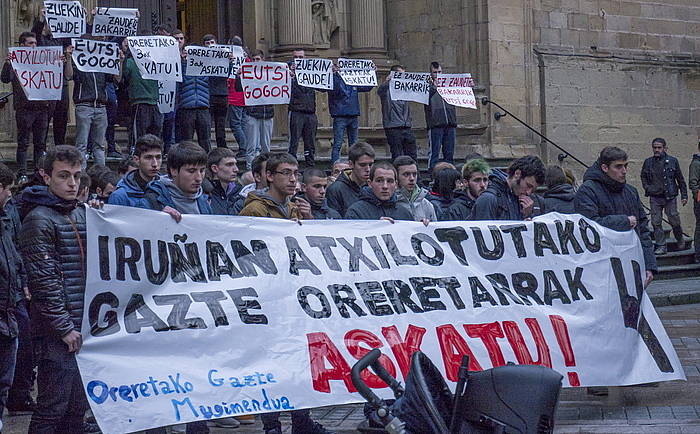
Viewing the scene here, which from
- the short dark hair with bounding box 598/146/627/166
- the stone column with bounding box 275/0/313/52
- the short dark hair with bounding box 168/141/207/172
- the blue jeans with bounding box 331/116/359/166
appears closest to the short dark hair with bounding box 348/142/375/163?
the short dark hair with bounding box 598/146/627/166

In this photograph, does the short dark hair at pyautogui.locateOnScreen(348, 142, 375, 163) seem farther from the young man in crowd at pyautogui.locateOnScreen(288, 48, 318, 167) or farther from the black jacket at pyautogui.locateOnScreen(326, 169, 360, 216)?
the young man in crowd at pyautogui.locateOnScreen(288, 48, 318, 167)

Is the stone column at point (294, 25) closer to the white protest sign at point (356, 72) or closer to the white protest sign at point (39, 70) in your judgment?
the white protest sign at point (356, 72)

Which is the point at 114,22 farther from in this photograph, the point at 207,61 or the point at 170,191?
the point at 170,191

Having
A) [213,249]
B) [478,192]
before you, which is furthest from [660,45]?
[213,249]

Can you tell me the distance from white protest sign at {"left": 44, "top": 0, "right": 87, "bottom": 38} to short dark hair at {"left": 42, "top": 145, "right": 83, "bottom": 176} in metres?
7.38

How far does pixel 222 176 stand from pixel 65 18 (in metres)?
5.22

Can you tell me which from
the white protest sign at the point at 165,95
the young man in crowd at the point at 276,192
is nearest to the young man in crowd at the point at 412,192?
the young man in crowd at the point at 276,192

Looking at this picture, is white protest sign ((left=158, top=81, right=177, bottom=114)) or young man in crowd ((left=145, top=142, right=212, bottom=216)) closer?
young man in crowd ((left=145, top=142, right=212, bottom=216))

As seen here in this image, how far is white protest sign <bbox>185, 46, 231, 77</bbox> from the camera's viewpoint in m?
15.1

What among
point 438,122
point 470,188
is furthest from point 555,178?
→ point 438,122

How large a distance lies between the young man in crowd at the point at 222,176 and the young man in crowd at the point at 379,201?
4.01 feet

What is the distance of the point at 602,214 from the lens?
916 cm

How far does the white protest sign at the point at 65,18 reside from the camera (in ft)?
45.0

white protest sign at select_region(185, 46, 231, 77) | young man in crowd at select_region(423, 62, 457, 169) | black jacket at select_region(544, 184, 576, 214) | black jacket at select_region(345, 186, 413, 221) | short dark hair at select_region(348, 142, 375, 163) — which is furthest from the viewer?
young man in crowd at select_region(423, 62, 457, 169)
